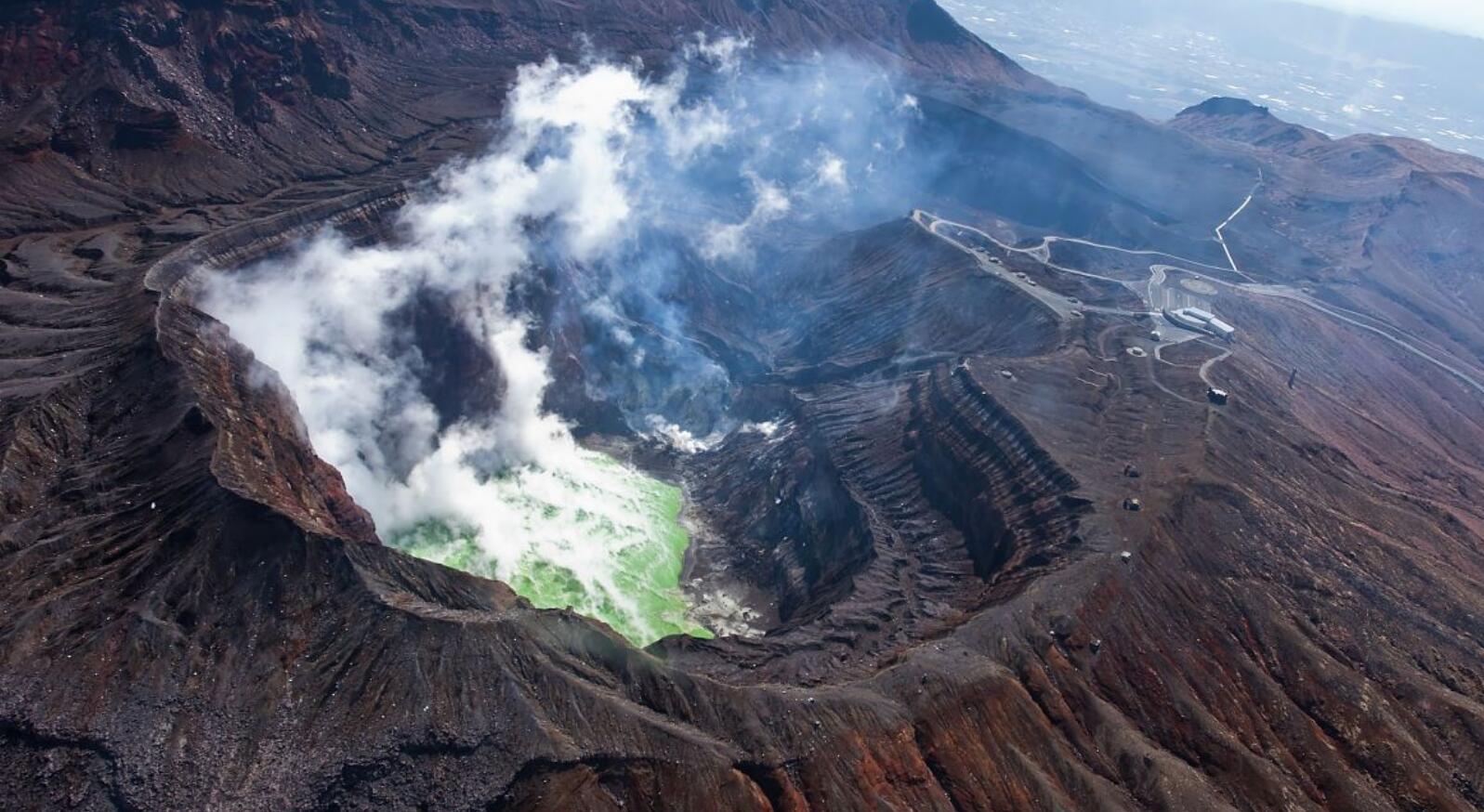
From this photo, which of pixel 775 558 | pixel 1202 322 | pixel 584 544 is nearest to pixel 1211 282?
pixel 1202 322

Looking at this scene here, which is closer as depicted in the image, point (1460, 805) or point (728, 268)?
point (1460, 805)

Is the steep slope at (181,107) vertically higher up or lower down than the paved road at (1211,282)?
higher up

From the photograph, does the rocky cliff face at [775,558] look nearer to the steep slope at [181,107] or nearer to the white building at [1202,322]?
the steep slope at [181,107]

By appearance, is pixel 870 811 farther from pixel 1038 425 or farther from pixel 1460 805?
pixel 1038 425

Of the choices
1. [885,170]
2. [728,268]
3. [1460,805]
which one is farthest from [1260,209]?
[1460,805]

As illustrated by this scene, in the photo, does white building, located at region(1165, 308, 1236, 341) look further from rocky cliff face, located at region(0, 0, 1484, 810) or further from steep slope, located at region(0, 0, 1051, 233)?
steep slope, located at region(0, 0, 1051, 233)

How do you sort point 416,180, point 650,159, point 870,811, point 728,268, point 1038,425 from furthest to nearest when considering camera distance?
point 650,159 → point 728,268 → point 416,180 → point 1038,425 → point 870,811

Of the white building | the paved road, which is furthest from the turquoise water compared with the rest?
the white building

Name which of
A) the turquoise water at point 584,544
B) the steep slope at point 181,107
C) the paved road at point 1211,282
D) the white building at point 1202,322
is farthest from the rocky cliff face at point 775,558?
the turquoise water at point 584,544
